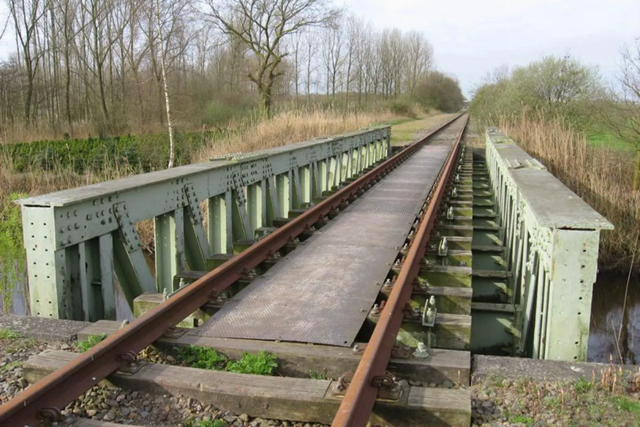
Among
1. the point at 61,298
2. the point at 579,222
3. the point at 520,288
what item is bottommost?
the point at 520,288

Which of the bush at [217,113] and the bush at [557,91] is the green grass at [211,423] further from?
the bush at [217,113]

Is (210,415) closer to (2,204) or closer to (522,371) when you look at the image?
(522,371)

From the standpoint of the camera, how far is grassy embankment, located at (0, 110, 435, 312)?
10.1m

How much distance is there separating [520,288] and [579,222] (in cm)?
239

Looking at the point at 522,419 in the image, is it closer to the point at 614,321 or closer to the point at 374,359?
the point at 374,359

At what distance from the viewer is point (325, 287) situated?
15.5 feet

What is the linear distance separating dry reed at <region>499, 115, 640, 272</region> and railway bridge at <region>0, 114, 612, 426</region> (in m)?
3.96

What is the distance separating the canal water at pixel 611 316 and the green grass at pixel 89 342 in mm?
3677

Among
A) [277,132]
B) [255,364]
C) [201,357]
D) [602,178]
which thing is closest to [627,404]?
A: [255,364]

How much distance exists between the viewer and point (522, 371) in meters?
3.06

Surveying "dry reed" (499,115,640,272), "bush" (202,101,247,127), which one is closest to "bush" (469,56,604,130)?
"dry reed" (499,115,640,272)

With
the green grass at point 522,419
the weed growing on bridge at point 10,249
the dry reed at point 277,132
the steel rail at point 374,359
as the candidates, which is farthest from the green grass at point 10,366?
the dry reed at point 277,132

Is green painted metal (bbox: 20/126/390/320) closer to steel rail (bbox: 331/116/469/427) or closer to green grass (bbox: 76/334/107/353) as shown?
green grass (bbox: 76/334/107/353)

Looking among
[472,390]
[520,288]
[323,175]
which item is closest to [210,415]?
[472,390]
